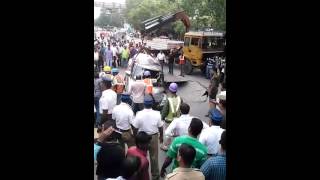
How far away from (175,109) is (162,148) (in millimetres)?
592

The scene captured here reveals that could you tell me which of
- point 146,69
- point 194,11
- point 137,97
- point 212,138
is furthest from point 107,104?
point 194,11

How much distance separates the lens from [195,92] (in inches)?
454

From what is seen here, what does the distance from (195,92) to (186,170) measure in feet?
28.8

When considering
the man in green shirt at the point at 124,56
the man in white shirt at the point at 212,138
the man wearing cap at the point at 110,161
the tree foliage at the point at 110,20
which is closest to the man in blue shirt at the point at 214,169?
the man wearing cap at the point at 110,161

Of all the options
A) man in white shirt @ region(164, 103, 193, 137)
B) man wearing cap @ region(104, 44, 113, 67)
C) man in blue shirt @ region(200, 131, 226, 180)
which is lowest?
man in blue shirt @ region(200, 131, 226, 180)

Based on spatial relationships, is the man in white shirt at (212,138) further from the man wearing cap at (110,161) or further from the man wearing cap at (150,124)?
the man wearing cap at (110,161)

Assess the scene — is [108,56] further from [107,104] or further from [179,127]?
[179,127]

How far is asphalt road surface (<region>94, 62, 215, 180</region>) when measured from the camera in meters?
9.02

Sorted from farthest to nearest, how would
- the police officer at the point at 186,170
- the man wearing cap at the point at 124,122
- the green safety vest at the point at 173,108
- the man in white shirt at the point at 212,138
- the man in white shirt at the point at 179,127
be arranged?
the green safety vest at the point at 173,108, the man wearing cap at the point at 124,122, the man in white shirt at the point at 179,127, the man in white shirt at the point at 212,138, the police officer at the point at 186,170

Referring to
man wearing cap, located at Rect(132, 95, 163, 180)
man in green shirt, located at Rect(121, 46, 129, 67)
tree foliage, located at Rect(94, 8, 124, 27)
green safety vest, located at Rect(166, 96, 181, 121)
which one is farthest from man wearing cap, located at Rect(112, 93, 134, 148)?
tree foliage, located at Rect(94, 8, 124, 27)

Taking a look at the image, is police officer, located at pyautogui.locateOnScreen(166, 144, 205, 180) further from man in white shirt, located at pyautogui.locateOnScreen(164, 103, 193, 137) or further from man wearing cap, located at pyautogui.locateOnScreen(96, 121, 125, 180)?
man in white shirt, located at pyautogui.locateOnScreen(164, 103, 193, 137)

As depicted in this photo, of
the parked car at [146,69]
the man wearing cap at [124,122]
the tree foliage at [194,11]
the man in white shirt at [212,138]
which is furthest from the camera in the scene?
the tree foliage at [194,11]

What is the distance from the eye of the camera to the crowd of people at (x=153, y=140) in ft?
9.50
